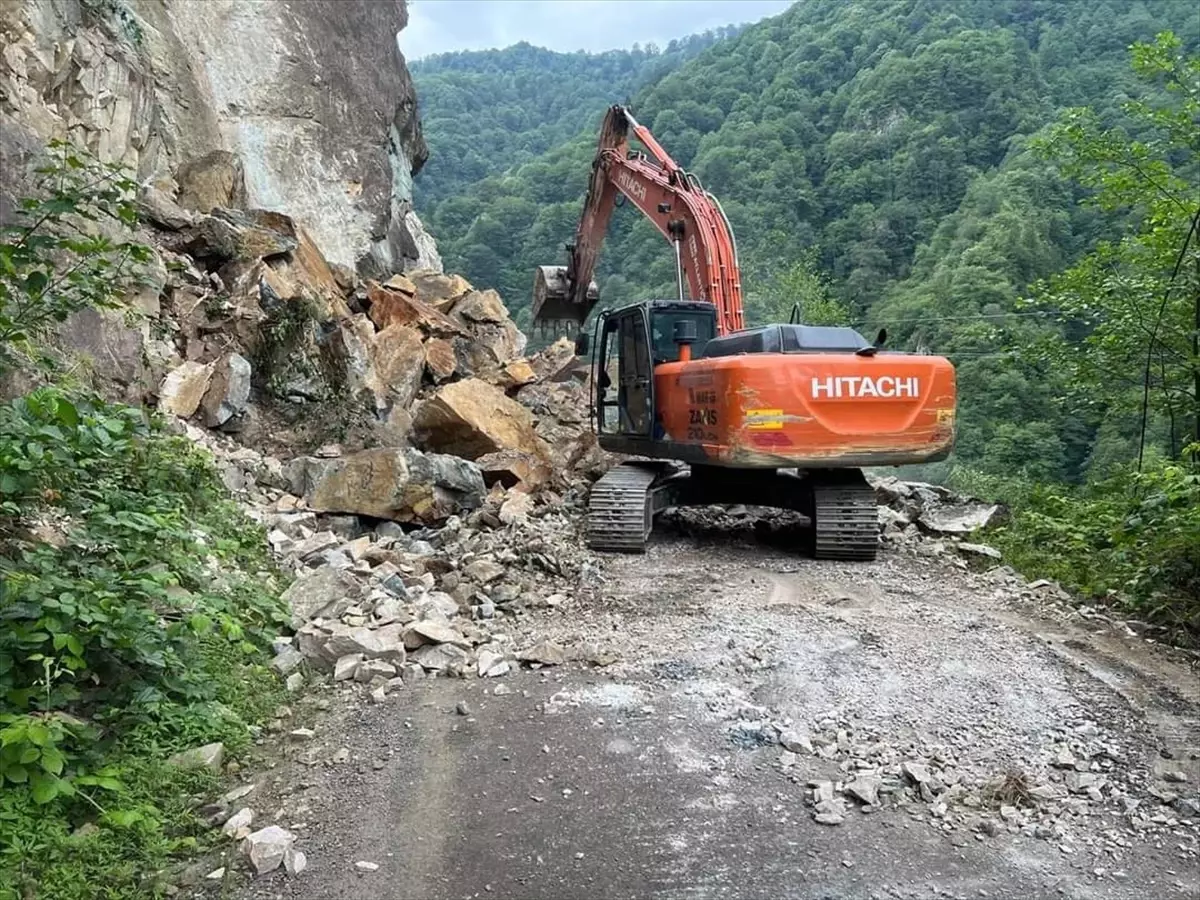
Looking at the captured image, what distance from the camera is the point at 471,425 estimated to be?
28.2ft

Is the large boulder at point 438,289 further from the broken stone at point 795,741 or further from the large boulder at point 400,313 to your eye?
the broken stone at point 795,741

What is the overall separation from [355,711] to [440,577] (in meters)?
1.79

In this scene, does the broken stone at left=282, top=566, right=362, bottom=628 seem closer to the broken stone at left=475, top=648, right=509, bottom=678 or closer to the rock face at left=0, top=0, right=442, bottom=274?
the broken stone at left=475, top=648, right=509, bottom=678

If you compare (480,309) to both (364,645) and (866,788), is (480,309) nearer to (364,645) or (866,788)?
(364,645)

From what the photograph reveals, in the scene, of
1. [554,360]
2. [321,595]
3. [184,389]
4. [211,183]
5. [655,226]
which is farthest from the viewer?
[554,360]

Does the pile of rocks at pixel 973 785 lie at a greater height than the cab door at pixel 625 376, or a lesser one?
lesser

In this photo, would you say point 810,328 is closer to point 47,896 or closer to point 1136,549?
point 1136,549

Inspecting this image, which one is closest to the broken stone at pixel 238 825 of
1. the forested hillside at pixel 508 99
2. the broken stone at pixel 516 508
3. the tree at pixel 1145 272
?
the broken stone at pixel 516 508

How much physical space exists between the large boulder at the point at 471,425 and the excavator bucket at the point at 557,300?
4.44 metres

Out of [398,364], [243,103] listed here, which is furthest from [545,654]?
[243,103]

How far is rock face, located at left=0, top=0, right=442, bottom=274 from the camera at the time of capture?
8.28m

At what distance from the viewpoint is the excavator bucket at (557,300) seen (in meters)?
13.4

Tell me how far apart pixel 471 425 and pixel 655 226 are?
3.47m

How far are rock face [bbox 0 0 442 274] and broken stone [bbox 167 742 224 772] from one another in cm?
499
